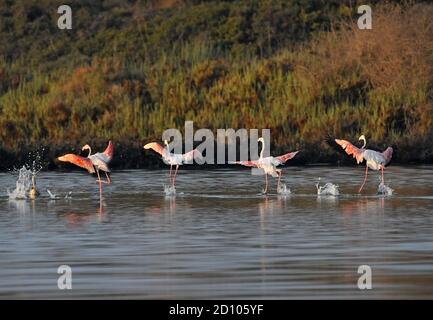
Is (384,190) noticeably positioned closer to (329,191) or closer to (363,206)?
(329,191)

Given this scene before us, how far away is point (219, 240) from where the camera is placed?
589 inches

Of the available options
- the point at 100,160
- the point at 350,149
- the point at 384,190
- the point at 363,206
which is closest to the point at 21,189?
the point at 100,160

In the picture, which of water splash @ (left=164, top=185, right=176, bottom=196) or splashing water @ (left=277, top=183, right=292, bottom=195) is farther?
water splash @ (left=164, top=185, right=176, bottom=196)

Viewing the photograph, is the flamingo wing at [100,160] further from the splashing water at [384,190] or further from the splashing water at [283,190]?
the splashing water at [384,190]

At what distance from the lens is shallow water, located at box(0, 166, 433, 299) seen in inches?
464

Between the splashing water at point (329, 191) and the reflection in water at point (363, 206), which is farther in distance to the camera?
the splashing water at point (329, 191)

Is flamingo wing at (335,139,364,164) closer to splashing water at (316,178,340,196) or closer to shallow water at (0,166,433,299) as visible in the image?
shallow water at (0,166,433,299)

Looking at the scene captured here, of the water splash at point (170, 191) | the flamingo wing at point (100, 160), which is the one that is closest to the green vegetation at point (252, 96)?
the flamingo wing at point (100, 160)

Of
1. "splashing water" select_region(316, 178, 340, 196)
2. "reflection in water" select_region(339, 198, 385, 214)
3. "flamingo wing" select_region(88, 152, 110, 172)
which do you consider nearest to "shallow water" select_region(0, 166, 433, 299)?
"reflection in water" select_region(339, 198, 385, 214)

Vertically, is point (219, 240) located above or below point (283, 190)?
below

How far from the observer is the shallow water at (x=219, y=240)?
11.8 metres

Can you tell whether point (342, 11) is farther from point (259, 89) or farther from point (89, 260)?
point (89, 260)

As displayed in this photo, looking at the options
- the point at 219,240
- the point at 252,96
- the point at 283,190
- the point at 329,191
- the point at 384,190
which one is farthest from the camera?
the point at 252,96
